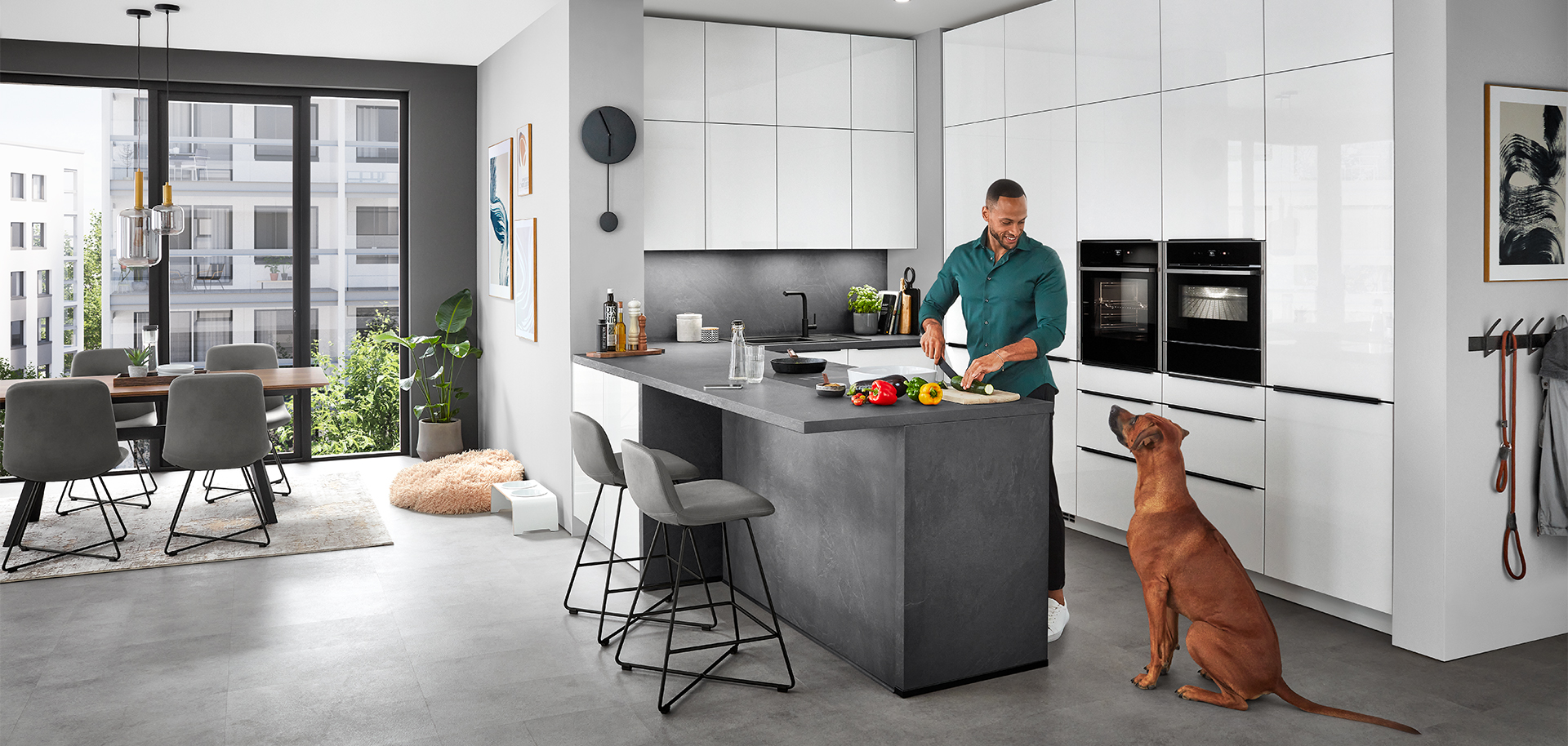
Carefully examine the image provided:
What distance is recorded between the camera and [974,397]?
11.3 feet

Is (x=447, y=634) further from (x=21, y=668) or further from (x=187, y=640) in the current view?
(x=21, y=668)

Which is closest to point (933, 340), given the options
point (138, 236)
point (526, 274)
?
point (526, 274)

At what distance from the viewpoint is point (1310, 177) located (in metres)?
Result: 4.09

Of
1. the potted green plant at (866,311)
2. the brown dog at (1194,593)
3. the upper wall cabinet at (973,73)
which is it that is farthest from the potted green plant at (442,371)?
the brown dog at (1194,593)

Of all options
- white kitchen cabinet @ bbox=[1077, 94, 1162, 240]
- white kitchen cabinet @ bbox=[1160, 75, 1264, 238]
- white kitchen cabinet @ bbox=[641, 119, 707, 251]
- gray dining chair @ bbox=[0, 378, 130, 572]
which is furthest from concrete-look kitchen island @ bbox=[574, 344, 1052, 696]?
gray dining chair @ bbox=[0, 378, 130, 572]

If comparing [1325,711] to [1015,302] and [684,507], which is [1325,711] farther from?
[684,507]

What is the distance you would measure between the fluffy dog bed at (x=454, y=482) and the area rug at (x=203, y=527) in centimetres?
22

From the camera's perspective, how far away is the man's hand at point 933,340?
3.96 meters

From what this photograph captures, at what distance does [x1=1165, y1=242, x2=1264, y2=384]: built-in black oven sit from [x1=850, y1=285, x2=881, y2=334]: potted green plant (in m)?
2.18

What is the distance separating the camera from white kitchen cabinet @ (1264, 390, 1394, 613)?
3902mm

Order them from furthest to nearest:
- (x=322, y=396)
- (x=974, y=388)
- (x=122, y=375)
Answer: (x=322, y=396) → (x=122, y=375) → (x=974, y=388)

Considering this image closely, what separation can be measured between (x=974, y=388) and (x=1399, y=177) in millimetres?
1625

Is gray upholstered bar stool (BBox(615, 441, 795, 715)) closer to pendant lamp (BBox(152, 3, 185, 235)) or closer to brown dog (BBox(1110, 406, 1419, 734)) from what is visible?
brown dog (BBox(1110, 406, 1419, 734))

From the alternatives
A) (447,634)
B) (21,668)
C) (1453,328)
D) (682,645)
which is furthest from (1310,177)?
(21,668)
